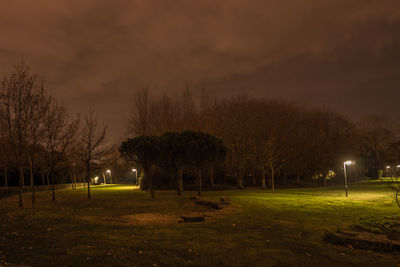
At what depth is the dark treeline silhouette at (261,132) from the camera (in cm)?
4259

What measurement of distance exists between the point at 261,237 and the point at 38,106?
1651 cm

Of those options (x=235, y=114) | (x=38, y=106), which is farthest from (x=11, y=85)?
(x=235, y=114)

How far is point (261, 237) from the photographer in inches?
386

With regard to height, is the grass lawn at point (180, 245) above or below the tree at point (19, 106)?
below

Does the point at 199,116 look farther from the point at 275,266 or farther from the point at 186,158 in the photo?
the point at 275,266

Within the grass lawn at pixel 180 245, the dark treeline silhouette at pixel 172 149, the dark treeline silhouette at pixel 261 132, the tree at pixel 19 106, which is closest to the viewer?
the grass lawn at pixel 180 245

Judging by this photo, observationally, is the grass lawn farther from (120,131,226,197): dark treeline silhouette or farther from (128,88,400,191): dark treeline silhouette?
(128,88,400,191): dark treeline silhouette

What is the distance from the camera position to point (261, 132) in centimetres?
4472

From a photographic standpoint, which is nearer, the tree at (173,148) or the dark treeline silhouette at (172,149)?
the dark treeline silhouette at (172,149)

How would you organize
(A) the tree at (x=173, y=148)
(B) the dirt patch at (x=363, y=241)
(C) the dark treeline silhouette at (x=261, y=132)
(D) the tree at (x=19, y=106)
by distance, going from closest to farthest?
1. (B) the dirt patch at (x=363, y=241)
2. (D) the tree at (x=19, y=106)
3. (A) the tree at (x=173, y=148)
4. (C) the dark treeline silhouette at (x=261, y=132)

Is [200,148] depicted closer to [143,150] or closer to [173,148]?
[173,148]

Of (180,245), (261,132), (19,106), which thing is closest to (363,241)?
(180,245)

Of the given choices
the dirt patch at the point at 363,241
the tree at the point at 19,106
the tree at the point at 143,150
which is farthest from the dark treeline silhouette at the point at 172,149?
the dirt patch at the point at 363,241

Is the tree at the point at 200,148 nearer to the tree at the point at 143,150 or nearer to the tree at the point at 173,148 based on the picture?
the tree at the point at 173,148
